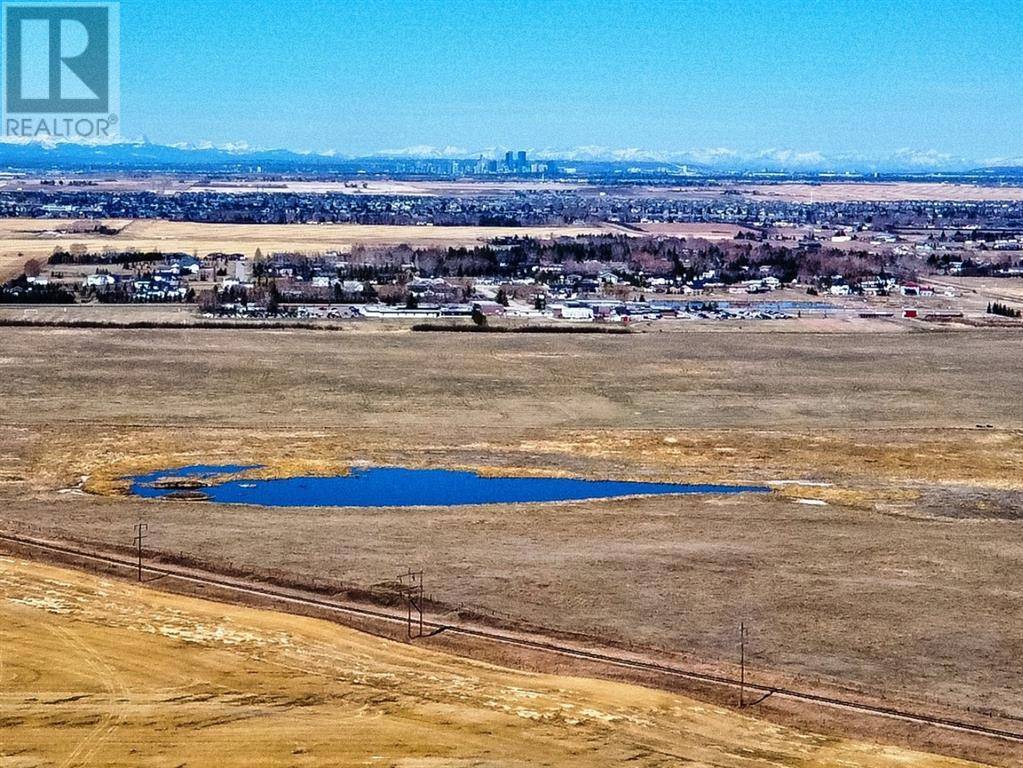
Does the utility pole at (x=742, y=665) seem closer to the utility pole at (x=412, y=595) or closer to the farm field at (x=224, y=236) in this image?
Answer: the utility pole at (x=412, y=595)

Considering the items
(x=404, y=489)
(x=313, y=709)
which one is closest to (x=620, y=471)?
(x=404, y=489)

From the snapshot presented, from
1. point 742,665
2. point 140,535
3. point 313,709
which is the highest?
point 140,535

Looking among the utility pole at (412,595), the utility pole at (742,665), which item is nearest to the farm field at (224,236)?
the utility pole at (412,595)

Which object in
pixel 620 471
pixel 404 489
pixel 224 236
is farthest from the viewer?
pixel 224 236

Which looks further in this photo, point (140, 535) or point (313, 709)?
point (140, 535)

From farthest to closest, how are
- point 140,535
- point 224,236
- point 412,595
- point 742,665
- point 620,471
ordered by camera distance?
1. point 224,236
2. point 620,471
3. point 140,535
4. point 412,595
5. point 742,665

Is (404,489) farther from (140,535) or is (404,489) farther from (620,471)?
(140,535)

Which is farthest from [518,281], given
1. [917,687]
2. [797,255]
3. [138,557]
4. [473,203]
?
[473,203]
